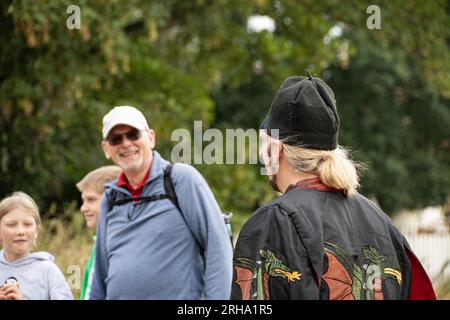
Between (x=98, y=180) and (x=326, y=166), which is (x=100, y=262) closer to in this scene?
(x=98, y=180)

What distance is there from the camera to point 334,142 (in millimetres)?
2674

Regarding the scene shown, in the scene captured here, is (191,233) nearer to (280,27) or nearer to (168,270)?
(168,270)

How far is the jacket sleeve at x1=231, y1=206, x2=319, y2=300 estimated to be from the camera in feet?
7.87

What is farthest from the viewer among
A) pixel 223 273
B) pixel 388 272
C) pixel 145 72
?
pixel 145 72

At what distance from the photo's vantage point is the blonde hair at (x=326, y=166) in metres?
2.60

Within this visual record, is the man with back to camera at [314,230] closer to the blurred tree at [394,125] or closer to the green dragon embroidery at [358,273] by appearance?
the green dragon embroidery at [358,273]

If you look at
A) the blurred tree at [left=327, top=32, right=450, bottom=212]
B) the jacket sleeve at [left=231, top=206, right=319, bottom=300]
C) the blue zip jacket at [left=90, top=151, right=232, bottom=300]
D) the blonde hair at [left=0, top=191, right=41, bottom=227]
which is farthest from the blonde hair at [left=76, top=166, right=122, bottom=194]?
the blurred tree at [left=327, top=32, right=450, bottom=212]

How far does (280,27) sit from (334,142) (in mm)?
14917

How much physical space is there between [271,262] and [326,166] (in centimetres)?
38

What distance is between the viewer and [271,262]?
242 cm

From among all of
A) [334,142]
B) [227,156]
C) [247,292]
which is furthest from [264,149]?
[227,156]

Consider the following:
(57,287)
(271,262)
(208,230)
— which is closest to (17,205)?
(57,287)
